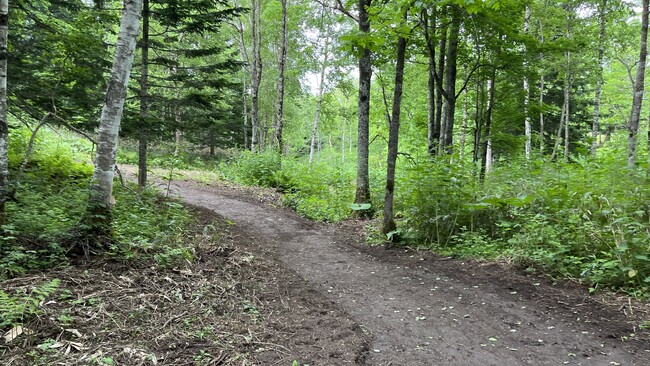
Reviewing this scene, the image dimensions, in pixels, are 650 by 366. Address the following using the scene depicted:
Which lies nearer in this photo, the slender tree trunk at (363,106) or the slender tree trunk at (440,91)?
the slender tree trunk at (363,106)

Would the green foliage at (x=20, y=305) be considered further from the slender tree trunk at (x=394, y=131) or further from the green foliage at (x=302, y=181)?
the green foliage at (x=302, y=181)

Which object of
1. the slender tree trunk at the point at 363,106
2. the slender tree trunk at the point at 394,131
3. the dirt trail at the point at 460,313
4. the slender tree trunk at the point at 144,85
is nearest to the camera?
the dirt trail at the point at 460,313

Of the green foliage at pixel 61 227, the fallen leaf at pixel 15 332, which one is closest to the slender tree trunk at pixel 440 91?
the green foliage at pixel 61 227

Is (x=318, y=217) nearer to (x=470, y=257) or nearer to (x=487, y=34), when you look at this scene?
(x=470, y=257)

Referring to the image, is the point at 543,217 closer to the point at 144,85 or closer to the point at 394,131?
the point at 394,131

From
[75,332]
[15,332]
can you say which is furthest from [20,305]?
[75,332]

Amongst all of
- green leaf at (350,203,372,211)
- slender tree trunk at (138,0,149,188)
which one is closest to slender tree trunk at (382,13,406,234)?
green leaf at (350,203,372,211)

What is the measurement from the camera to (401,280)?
16.9 feet

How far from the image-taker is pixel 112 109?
14.0 feet

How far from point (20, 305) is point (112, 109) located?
2.50 m

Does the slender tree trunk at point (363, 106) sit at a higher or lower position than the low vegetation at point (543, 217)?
higher

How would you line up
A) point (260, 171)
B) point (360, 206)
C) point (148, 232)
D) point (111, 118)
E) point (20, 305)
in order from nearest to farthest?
point (20, 305) < point (111, 118) < point (148, 232) < point (360, 206) < point (260, 171)

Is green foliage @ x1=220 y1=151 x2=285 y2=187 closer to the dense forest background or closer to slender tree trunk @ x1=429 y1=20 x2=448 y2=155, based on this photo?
the dense forest background

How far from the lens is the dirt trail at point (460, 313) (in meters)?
3.16
